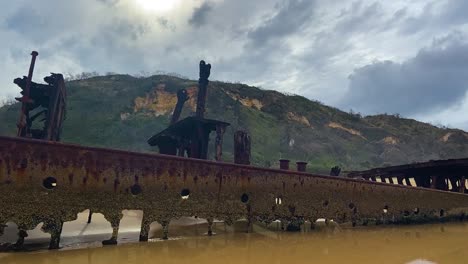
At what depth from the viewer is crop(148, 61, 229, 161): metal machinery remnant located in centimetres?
1072

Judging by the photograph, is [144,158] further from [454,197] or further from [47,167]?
[454,197]

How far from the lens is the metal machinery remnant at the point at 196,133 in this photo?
422 inches

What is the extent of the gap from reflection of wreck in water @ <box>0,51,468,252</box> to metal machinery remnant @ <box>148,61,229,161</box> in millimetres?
1267

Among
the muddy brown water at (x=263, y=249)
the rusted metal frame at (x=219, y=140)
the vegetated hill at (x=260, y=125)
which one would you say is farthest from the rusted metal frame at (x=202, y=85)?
the vegetated hill at (x=260, y=125)

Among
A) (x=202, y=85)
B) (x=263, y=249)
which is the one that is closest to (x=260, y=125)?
(x=202, y=85)

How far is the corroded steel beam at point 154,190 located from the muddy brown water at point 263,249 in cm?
45

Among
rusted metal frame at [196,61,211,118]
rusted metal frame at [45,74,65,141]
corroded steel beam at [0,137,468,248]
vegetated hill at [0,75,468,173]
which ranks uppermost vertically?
vegetated hill at [0,75,468,173]

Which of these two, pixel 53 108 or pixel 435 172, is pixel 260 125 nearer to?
pixel 435 172

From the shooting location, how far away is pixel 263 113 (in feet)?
140

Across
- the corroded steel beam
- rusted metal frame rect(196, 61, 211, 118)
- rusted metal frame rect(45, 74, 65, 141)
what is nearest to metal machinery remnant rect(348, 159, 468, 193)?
the corroded steel beam

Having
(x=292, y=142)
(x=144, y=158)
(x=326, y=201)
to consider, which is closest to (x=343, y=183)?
(x=326, y=201)

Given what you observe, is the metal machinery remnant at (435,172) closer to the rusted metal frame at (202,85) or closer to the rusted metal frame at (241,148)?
the rusted metal frame at (241,148)

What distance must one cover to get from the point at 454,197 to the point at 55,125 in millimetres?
12437

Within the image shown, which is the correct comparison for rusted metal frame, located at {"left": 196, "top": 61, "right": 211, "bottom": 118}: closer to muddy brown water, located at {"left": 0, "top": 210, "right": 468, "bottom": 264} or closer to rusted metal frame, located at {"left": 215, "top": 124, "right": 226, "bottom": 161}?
rusted metal frame, located at {"left": 215, "top": 124, "right": 226, "bottom": 161}
